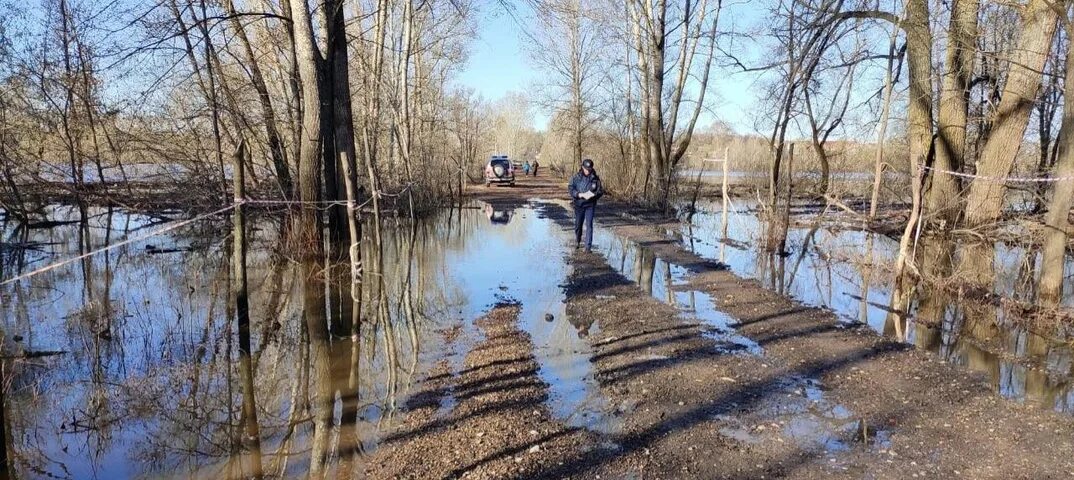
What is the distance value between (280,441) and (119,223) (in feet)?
58.4

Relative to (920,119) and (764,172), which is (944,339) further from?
(764,172)

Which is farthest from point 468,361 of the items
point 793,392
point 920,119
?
point 920,119

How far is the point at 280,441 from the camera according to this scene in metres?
4.50

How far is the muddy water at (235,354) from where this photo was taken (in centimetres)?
445

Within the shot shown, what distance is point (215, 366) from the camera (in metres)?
6.05

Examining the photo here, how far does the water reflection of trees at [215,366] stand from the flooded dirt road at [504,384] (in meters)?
0.03

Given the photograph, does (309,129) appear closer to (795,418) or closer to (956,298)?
(795,418)

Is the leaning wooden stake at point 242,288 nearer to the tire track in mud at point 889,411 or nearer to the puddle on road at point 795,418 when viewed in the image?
the tire track in mud at point 889,411

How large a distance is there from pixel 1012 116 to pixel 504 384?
13.2m

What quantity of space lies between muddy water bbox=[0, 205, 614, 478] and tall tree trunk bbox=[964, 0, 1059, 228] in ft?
31.4

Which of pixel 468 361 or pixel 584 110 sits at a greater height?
pixel 584 110

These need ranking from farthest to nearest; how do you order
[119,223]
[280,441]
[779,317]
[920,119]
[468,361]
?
1. [119,223]
2. [920,119]
3. [779,317]
4. [468,361]
5. [280,441]

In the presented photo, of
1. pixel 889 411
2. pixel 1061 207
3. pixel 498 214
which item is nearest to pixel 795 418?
pixel 889 411

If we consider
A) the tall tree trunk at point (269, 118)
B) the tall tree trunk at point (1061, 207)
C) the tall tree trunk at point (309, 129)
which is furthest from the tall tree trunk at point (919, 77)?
the tall tree trunk at point (269, 118)
